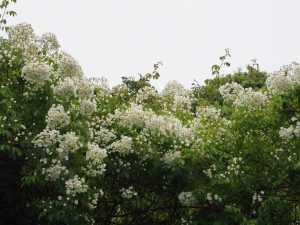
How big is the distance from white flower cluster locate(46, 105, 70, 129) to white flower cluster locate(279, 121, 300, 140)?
2.90 meters

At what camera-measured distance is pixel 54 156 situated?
5.75 m

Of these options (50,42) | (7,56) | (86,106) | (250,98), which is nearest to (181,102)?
(250,98)

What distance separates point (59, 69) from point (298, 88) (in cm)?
335

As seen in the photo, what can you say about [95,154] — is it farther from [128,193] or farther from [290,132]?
[290,132]

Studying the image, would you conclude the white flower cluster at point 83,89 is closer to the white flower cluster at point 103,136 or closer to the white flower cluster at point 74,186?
the white flower cluster at point 103,136

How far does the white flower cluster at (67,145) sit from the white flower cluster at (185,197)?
5.92ft

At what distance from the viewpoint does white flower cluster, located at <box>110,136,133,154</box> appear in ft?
21.1

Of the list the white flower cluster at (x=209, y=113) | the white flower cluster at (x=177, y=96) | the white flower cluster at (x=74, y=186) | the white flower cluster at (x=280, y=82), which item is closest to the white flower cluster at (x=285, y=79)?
the white flower cluster at (x=280, y=82)

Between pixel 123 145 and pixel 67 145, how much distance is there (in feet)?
3.42

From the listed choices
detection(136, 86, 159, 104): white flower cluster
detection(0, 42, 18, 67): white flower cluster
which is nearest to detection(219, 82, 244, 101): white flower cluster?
Result: detection(136, 86, 159, 104): white flower cluster

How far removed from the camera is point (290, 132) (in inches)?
245

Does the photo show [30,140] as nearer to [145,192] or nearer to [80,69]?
[80,69]

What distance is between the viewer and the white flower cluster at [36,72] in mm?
5859

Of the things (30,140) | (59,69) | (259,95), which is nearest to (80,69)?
(59,69)
